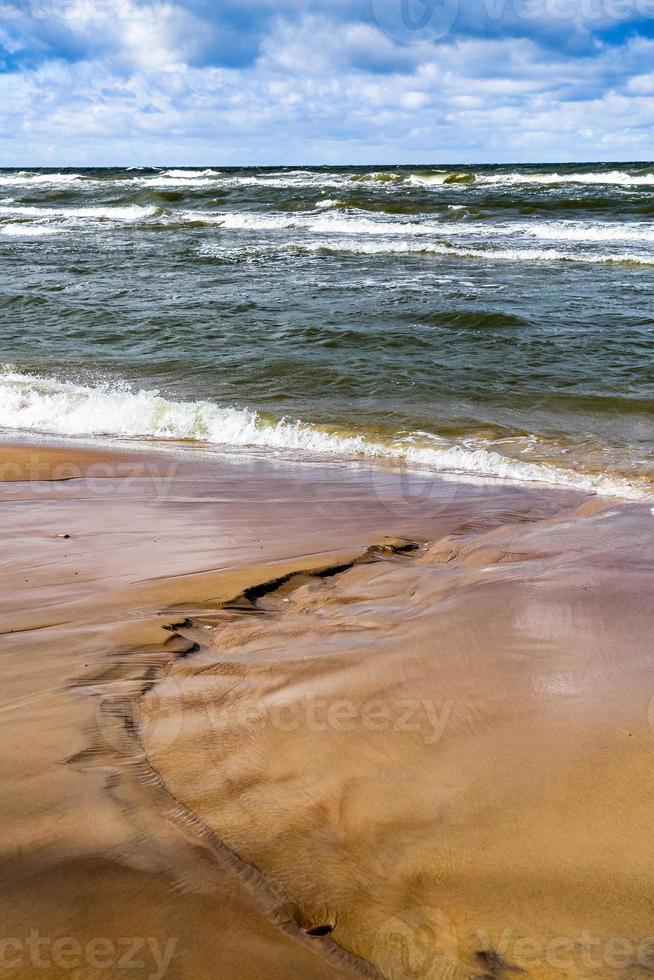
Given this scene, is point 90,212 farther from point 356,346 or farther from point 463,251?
point 356,346

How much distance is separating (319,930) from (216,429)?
19.4 feet

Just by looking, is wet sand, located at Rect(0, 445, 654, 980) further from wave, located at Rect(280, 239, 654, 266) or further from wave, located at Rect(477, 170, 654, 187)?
wave, located at Rect(477, 170, 654, 187)

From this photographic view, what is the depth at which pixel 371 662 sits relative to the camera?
277 cm

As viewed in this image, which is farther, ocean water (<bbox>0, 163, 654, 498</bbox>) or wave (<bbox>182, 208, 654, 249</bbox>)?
wave (<bbox>182, 208, 654, 249</bbox>)

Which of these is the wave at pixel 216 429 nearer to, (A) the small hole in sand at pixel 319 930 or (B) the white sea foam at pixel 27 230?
(A) the small hole in sand at pixel 319 930

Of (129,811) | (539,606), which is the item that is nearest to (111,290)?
(539,606)

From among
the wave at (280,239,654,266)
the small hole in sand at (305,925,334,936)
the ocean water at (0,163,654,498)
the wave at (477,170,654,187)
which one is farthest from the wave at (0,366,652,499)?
the wave at (477,170,654,187)

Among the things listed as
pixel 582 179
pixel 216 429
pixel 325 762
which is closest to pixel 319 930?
pixel 325 762

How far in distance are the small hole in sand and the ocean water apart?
433 cm

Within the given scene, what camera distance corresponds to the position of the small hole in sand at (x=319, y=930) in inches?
65.5

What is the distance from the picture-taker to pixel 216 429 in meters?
7.31

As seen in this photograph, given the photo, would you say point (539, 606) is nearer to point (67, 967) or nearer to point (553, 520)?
point (553, 520)

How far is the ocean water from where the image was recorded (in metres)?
6.91

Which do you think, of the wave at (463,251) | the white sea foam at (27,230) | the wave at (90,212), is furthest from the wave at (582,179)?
the white sea foam at (27,230)
